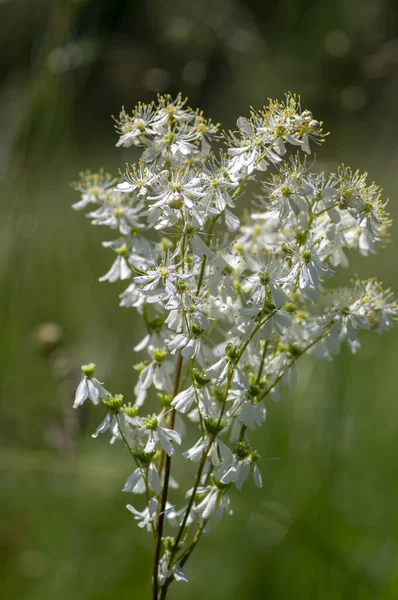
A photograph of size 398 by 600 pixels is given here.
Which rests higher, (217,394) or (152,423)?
(217,394)

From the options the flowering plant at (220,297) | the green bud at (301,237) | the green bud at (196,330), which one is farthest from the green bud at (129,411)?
the green bud at (301,237)

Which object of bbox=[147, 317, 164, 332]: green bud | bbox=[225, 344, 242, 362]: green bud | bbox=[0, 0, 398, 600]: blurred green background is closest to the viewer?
bbox=[225, 344, 242, 362]: green bud

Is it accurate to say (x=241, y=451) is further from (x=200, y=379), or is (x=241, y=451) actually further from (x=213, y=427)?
(x=200, y=379)

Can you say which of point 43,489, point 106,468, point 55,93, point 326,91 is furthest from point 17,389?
point 326,91

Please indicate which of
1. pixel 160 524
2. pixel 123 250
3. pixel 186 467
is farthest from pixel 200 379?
pixel 186 467

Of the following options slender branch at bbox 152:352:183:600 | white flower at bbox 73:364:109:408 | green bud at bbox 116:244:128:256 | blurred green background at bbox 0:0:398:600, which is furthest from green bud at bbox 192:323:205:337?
blurred green background at bbox 0:0:398:600

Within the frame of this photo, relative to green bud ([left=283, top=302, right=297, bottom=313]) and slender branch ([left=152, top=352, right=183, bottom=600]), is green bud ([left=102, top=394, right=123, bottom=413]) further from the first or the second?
green bud ([left=283, top=302, right=297, bottom=313])
